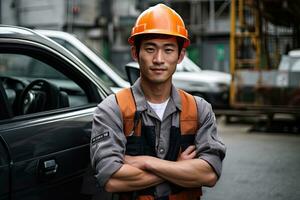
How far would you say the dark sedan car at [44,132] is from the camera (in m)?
2.20

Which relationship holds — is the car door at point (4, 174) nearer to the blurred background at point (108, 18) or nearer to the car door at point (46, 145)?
the car door at point (46, 145)

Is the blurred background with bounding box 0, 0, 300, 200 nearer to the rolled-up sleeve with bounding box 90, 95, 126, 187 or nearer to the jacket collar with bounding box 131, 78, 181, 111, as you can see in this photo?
the jacket collar with bounding box 131, 78, 181, 111

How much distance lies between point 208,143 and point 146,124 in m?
0.32

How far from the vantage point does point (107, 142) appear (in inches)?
84.0

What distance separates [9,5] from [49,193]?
25.4 m

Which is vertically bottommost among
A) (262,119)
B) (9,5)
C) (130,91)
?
(262,119)

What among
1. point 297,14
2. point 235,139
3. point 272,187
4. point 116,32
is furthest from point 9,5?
point 272,187

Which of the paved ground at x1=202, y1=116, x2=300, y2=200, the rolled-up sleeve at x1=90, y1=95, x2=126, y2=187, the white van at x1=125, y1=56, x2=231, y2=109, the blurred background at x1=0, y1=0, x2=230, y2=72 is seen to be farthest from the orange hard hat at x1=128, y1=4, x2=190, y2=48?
the blurred background at x1=0, y1=0, x2=230, y2=72

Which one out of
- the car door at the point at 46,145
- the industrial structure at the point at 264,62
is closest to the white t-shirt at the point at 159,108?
the car door at the point at 46,145

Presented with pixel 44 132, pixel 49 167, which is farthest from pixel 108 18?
pixel 49 167

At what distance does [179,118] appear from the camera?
2.27 m

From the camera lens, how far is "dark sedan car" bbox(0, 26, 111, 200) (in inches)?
86.4

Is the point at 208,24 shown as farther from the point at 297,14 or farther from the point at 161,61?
the point at 161,61

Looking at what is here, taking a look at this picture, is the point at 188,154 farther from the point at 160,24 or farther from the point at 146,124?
the point at 160,24
